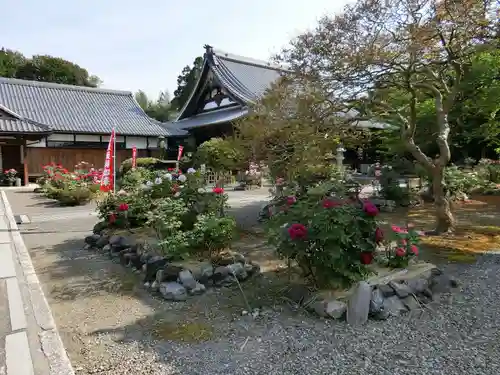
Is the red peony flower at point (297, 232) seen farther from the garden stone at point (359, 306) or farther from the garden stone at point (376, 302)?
the garden stone at point (376, 302)

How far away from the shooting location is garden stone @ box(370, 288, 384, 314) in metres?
3.35

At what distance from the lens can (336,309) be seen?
334cm

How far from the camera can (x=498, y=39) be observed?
5438mm

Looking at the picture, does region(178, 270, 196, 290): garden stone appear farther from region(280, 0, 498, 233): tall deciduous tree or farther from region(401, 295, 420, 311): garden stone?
region(280, 0, 498, 233): tall deciduous tree

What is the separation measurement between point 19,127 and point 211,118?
31.0 feet

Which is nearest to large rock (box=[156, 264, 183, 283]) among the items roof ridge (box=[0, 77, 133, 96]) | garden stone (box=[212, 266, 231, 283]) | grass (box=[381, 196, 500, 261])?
garden stone (box=[212, 266, 231, 283])

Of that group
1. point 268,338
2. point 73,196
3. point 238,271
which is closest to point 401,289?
point 268,338

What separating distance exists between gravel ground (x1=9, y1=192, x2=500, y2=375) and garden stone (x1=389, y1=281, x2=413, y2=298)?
222 mm

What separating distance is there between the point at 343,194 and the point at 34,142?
740 inches

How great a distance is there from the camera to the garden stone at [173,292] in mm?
3973

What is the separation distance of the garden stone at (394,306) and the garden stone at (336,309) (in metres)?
0.39

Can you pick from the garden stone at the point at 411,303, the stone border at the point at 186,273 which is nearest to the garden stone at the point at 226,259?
the stone border at the point at 186,273

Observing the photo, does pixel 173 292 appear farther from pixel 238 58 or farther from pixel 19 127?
pixel 238 58

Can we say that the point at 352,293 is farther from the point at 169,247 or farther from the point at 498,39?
the point at 498,39
